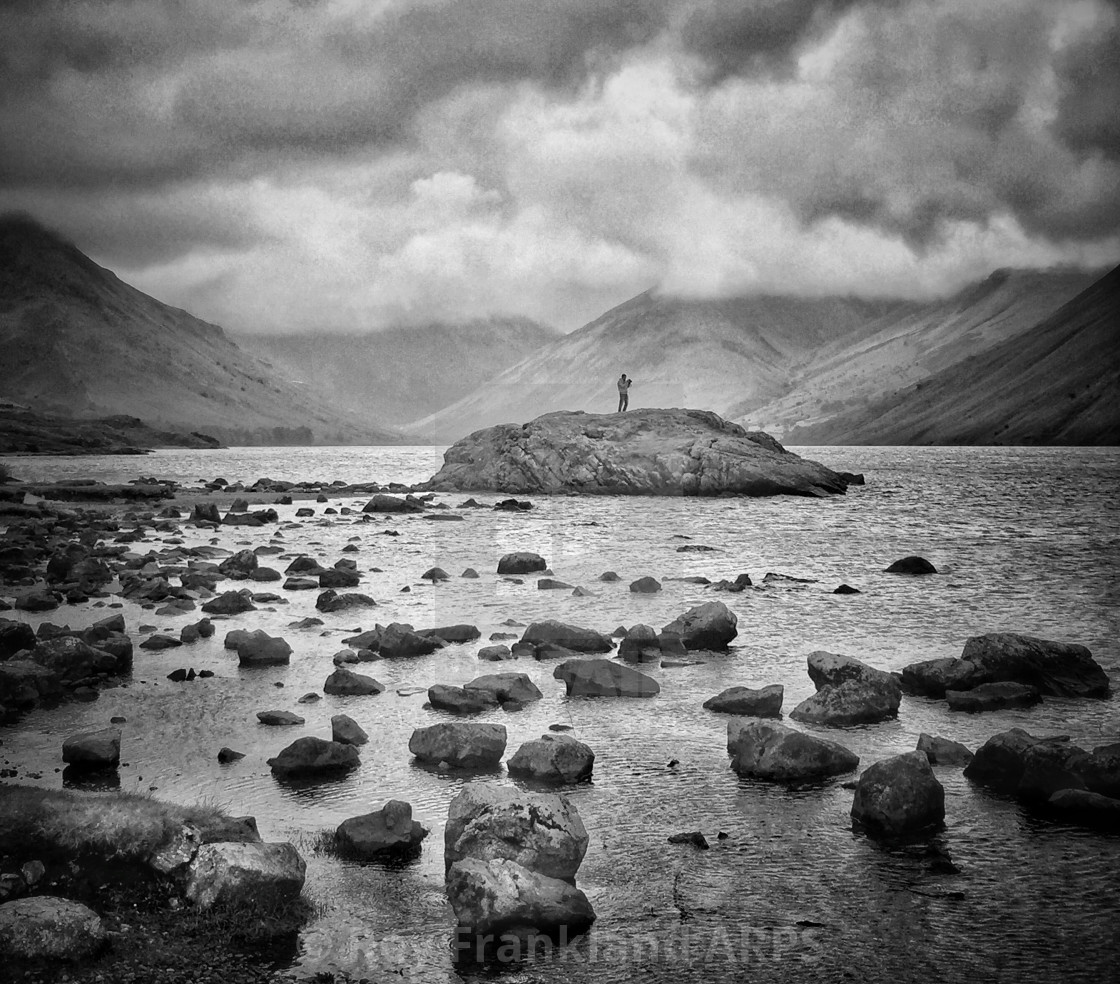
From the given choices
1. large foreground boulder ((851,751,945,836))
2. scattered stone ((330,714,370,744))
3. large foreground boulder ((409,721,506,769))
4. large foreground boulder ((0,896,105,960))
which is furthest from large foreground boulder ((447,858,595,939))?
scattered stone ((330,714,370,744))

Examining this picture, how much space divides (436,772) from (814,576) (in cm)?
2371

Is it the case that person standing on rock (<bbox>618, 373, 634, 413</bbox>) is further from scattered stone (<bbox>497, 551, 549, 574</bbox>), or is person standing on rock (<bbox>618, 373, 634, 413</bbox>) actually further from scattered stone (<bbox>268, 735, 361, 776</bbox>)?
scattered stone (<bbox>268, 735, 361, 776</bbox>)

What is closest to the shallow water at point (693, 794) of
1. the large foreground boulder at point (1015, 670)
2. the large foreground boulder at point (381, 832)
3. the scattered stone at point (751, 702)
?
the large foreground boulder at point (381, 832)

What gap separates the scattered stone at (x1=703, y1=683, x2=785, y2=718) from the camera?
1575 centimetres

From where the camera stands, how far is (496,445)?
88.9m

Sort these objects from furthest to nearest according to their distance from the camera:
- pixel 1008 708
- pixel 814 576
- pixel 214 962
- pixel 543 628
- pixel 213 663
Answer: pixel 814 576, pixel 543 628, pixel 213 663, pixel 1008 708, pixel 214 962

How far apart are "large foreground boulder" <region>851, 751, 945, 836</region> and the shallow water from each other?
1.16ft

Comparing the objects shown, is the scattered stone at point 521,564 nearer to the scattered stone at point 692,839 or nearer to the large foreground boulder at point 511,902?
the scattered stone at point 692,839

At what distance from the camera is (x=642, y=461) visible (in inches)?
3157

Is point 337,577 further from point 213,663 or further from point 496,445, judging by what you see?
point 496,445

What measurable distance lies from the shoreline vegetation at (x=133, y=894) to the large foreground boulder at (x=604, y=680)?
27.6 feet

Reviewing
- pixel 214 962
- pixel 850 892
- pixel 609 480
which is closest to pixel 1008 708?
pixel 850 892

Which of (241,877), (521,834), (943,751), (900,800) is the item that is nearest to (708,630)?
(943,751)

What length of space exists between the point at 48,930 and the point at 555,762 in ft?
21.7
